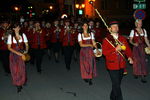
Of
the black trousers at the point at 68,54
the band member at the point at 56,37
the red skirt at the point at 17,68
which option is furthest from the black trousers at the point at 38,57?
the red skirt at the point at 17,68

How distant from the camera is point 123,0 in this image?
4291 cm

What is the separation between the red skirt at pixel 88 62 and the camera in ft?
26.1

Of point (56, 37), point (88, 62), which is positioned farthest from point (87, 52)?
point (56, 37)

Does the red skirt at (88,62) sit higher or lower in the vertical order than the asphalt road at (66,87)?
higher

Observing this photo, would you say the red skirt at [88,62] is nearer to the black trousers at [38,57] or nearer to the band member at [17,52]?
the band member at [17,52]

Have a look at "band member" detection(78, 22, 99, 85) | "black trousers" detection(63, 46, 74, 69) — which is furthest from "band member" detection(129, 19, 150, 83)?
"black trousers" detection(63, 46, 74, 69)

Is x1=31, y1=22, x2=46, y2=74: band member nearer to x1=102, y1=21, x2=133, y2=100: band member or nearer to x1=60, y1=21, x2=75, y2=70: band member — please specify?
x1=60, y1=21, x2=75, y2=70: band member

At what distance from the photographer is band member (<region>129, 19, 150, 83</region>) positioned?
7820mm

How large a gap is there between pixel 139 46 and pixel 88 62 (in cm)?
148

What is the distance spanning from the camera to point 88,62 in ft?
26.5

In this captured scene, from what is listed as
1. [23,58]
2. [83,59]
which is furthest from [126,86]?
[23,58]

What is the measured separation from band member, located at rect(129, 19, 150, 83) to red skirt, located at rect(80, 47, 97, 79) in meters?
1.16

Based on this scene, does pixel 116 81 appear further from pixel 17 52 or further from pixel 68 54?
pixel 68 54

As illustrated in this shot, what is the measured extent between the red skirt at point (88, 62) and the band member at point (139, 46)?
1159mm
